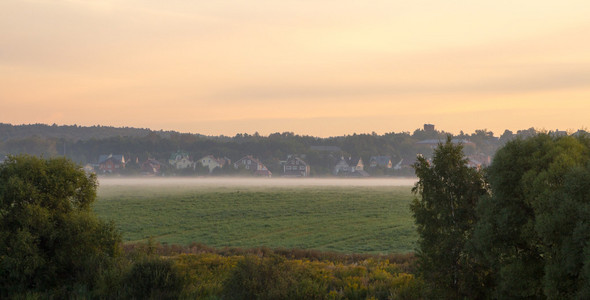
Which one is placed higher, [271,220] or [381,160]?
[381,160]

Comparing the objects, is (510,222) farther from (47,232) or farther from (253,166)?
(253,166)

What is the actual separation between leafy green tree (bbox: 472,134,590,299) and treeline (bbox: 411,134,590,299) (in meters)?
0.02

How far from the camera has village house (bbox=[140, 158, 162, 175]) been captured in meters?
181

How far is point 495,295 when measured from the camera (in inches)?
523

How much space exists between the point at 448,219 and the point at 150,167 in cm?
17648

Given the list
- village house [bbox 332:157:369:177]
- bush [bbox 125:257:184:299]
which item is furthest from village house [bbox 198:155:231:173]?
bush [bbox 125:257:184:299]

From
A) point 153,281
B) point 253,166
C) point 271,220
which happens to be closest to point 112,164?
point 253,166

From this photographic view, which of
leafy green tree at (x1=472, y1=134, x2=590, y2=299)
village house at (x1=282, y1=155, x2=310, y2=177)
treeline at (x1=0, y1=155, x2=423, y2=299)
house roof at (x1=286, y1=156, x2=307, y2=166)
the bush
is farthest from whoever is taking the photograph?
house roof at (x1=286, y1=156, x2=307, y2=166)

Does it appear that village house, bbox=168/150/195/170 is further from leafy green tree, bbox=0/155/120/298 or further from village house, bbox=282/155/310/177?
leafy green tree, bbox=0/155/120/298

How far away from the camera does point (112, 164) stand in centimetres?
18625

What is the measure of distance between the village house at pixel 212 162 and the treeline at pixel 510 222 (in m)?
165

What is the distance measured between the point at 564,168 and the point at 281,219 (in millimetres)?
40999

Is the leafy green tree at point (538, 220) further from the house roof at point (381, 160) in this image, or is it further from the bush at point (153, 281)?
the house roof at point (381, 160)

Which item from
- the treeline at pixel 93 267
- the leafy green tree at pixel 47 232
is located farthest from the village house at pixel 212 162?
the treeline at pixel 93 267
